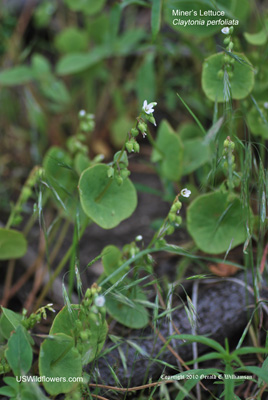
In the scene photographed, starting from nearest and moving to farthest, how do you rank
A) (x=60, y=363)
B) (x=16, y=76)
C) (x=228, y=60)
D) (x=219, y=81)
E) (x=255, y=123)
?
(x=60, y=363)
(x=228, y=60)
(x=219, y=81)
(x=255, y=123)
(x=16, y=76)

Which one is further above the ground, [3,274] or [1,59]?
[1,59]

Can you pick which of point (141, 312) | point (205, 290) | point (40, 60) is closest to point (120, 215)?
point (141, 312)

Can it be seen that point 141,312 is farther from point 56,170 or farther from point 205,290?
point 56,170

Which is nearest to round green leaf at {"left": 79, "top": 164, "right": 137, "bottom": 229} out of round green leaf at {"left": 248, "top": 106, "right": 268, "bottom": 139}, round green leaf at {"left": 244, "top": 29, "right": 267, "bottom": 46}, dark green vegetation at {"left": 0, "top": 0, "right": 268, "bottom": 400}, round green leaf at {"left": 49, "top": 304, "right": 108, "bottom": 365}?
dark green vegetation at {"left": 0, "top": 0, "right": 268, "bottom": 400}

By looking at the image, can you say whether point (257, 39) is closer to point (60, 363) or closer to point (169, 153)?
point (169, 153)

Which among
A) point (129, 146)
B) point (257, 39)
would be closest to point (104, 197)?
point (129, 146)

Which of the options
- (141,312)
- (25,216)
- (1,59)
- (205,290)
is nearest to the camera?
(141,312)
